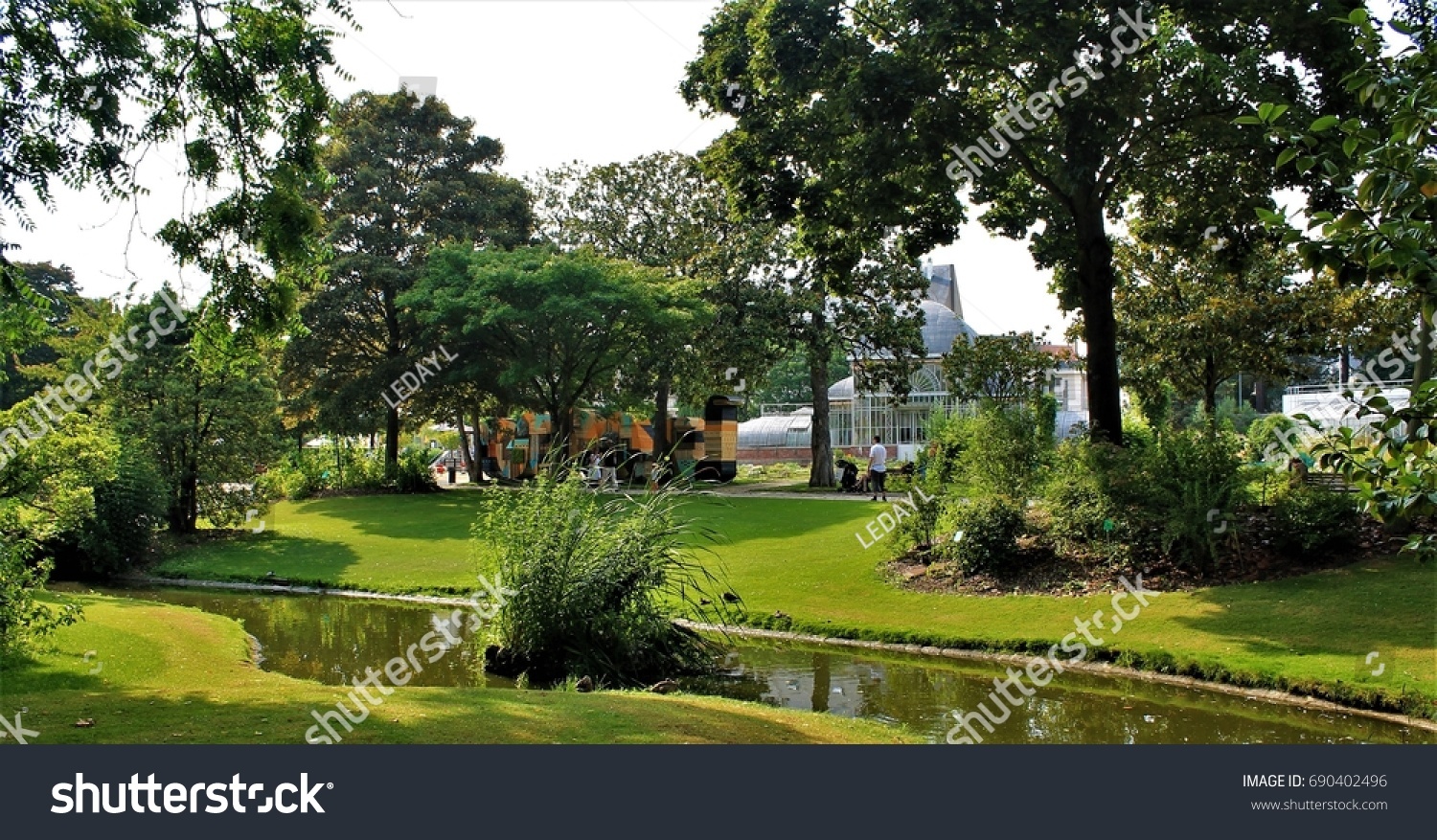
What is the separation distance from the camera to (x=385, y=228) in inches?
1437

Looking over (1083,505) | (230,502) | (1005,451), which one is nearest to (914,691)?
(1083,505)

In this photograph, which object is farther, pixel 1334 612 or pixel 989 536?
pixel 989 536

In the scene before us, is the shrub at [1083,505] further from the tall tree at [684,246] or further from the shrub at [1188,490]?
the tall tree at [684,246]

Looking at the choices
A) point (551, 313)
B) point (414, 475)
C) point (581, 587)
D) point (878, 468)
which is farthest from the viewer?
point (414, 475)

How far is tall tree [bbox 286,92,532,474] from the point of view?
34625mm

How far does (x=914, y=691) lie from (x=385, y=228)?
30.7m

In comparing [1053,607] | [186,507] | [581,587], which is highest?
[186,507]

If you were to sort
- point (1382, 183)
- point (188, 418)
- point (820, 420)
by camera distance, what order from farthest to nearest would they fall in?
point (820, 420), point (188, 418), point (1382, 183)

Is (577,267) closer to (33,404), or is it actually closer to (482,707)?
(33,404)

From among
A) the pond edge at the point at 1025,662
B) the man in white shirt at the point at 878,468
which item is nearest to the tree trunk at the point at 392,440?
the man in white shirt at the point at 878,468

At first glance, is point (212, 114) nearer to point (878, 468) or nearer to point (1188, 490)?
point (1188, 490)

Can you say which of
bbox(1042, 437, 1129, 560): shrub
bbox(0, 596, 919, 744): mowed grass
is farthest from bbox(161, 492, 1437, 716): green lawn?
bbox(0, 596, 919, 744): mowed grass
